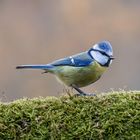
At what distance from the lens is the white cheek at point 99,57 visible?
442cm

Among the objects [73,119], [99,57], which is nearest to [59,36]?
[99,57]

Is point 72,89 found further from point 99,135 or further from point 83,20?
point 83,20

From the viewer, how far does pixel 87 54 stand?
14.6ft

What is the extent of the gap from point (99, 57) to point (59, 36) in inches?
313

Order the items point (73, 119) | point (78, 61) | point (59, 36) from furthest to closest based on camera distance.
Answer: point (59, 36), point (78, 61), point (73, 119)

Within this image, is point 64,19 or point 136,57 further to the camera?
point 64,19

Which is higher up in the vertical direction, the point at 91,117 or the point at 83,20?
the point at 91,117

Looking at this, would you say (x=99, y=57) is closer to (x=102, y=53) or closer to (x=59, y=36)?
(x=102, y=53)

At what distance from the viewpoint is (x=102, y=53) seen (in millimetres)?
4426

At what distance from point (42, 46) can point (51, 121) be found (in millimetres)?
8354

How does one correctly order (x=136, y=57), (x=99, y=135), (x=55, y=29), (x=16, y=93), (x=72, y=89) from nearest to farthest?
(x=99, y=135) < (x=72, y=89) < (x=16, y=93) < (x=136, y=57) < (x=55, y=29)

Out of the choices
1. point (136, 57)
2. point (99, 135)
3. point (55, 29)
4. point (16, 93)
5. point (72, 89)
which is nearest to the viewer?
point (99, 135)

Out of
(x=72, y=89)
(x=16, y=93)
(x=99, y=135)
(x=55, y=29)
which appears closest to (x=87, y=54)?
(x=72, y=89)

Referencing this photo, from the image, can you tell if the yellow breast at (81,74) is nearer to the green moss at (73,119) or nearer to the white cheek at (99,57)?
the white cheek at (99,57)
